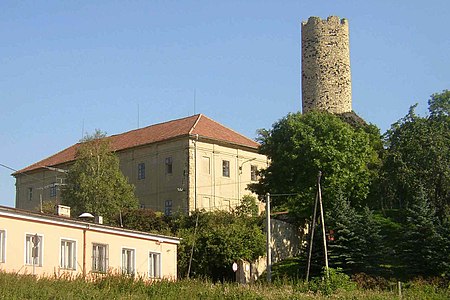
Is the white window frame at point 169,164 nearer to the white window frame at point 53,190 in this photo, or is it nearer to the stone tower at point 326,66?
the white window frame at point 53,190

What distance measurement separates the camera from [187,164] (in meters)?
65.1

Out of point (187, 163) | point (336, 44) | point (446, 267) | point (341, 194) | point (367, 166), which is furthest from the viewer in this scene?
point (336, 44)

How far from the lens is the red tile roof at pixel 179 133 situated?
67.4 meters

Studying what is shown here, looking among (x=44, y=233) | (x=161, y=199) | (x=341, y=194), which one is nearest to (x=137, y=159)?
(x=161, y=199)

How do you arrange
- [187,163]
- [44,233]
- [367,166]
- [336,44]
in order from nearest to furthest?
[44,233] < [367,166] < [187,163] < [336,44]

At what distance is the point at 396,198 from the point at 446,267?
1378cm

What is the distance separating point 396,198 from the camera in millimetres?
59438

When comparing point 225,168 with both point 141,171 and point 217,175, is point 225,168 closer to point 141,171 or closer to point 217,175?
point 217,175

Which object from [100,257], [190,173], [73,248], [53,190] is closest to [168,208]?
[190,173]

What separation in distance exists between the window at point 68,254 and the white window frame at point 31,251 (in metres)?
1.19

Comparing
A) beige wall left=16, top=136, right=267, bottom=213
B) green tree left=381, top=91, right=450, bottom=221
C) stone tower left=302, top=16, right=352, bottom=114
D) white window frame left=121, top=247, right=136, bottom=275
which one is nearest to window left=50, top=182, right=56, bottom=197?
beige wall left=16, top=136, right=267, bottom=213

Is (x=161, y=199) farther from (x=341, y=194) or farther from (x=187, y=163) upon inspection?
(x=341, y=194)

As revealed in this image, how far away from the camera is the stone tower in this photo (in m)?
74.9

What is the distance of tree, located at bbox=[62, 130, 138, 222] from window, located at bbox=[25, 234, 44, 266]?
76.8 ft
